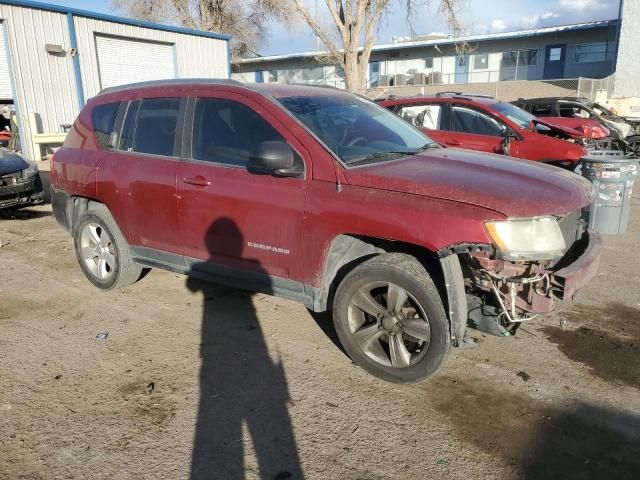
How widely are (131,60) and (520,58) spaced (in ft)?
80.7

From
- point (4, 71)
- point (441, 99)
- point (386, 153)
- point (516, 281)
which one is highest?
point (4, 71)

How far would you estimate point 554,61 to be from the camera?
31.8 meters

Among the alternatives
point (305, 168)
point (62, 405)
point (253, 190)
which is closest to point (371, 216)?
point (305, 168)

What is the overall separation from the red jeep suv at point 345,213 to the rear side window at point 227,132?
0.01 m

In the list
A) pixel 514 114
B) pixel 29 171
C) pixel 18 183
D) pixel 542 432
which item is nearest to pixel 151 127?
pixel 542 432

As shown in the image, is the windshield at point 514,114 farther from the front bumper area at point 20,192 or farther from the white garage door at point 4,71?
the white garage door at point 4,71

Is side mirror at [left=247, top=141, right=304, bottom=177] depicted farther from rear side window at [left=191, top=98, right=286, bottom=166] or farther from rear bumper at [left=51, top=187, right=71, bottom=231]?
rear bumper at [left=51, top=187, right=71, bottom=231]

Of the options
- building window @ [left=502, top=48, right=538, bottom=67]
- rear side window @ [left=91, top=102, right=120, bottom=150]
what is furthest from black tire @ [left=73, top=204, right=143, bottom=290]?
building window @ [left=502, top=48, right=538, bottom=67]

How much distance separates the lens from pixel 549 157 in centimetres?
861

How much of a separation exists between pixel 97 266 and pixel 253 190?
226 cm

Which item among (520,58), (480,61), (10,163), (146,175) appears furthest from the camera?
(480,61)

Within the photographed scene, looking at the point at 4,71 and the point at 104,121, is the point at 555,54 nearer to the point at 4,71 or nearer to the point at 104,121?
the point at 4,71

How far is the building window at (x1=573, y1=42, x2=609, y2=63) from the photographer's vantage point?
3045 centimetres

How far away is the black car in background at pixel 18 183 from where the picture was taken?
802 cm
